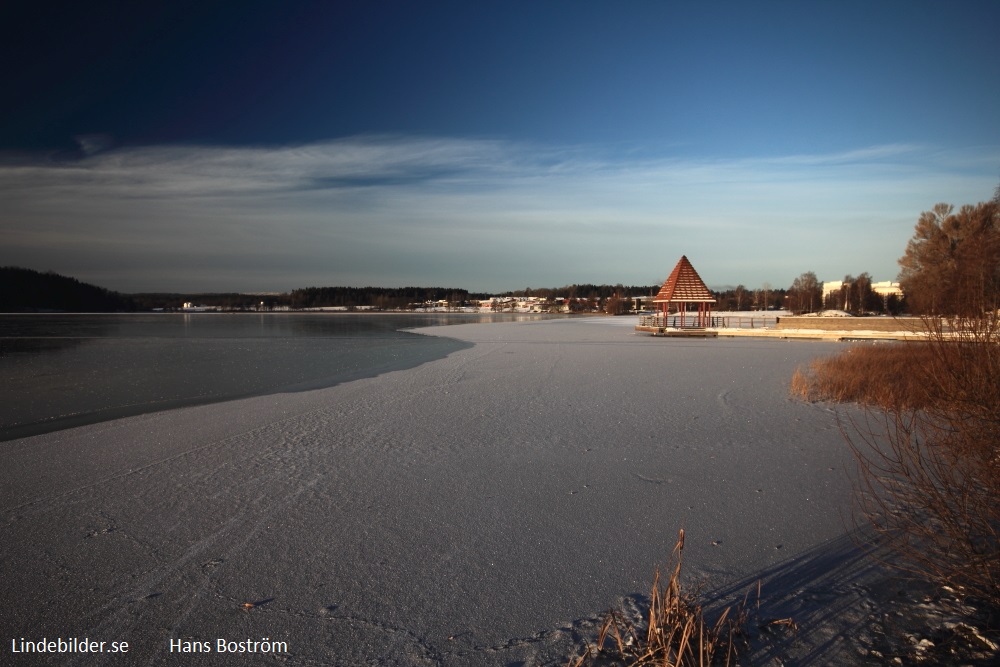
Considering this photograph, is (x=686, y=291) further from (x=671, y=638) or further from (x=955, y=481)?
(x=671, y=638)

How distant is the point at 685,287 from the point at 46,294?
121m

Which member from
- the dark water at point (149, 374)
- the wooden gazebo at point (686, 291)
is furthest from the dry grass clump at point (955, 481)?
the wooden gazebo at point (686, 291)

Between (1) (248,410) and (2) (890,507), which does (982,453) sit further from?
(1) (248,410)

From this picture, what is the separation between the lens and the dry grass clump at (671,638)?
299 centimetres

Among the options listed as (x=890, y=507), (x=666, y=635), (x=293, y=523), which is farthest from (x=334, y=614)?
(x=890, y=507)

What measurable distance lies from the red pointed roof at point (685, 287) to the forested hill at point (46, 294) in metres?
117

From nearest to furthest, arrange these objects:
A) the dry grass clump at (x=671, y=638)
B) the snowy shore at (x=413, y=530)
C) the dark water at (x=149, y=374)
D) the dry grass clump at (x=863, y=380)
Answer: the dry grass clump at (x=671, y=638), the snowy shore at (x=413, y=530), the dry grass clump at (x=863, y=380), the dark water at (x=149, y=374)

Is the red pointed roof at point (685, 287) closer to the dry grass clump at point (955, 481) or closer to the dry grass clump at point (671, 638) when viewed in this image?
the dry grass clump at point (955, 481)

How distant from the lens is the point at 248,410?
10.4 metres

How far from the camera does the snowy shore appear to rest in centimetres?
351

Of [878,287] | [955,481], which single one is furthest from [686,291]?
[878,287]

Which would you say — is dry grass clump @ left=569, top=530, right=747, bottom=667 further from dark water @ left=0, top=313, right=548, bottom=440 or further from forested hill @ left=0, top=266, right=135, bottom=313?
forested hill @ left=0, top=266, right=135, bottom=313

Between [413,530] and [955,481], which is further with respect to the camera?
[413,530]

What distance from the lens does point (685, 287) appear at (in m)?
36.8
